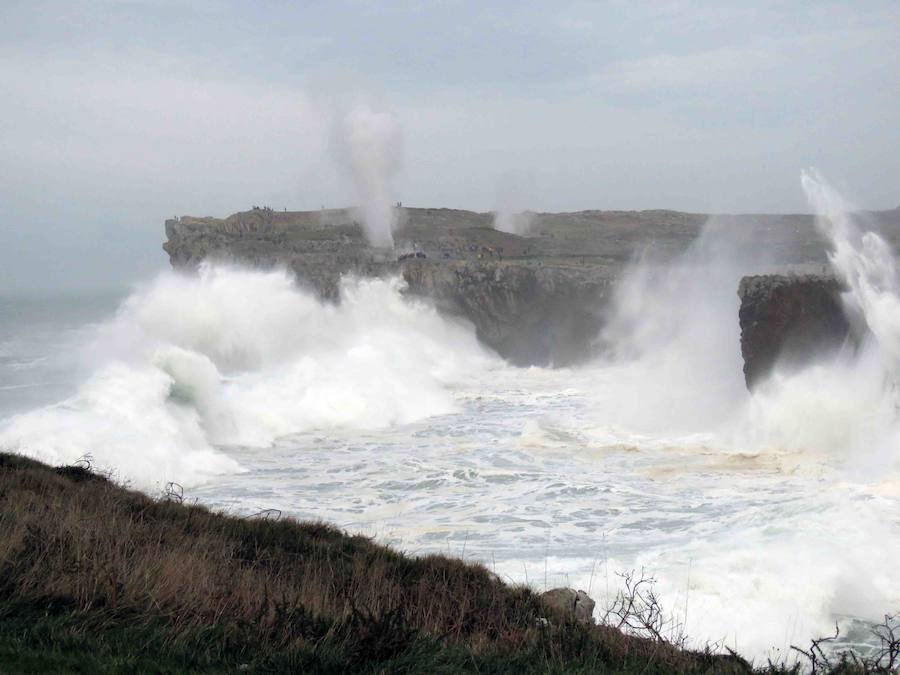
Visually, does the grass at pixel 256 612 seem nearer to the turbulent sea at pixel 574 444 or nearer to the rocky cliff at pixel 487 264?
the turbulent sea at pixel 574 444

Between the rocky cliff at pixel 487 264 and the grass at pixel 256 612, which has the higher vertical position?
the rocky cliff at pixel 487 264

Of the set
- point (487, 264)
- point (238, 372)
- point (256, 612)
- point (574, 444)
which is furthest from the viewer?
point (487, 264)

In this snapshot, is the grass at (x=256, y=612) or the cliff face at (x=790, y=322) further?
the cliff face at (x=790, y=322)

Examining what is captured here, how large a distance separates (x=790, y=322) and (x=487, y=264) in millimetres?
24446

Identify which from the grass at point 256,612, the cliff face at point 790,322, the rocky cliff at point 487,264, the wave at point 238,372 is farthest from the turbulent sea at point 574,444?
the rocky cliff at point 487,264

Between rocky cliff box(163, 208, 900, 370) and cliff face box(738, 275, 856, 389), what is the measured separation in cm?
1233

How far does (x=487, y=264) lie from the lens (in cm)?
4719

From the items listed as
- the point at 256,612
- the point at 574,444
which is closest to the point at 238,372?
the point at 574,444

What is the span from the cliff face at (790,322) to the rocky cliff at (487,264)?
1233 centimetres

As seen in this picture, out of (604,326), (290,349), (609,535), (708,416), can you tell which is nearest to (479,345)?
(604,326)

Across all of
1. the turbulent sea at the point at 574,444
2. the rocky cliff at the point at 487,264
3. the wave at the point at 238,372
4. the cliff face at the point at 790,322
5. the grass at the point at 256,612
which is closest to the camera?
the grass at the point at 256,612

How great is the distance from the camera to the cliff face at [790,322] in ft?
76.8

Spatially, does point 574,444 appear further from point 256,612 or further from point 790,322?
point 256,612

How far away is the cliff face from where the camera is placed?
23422 mm
